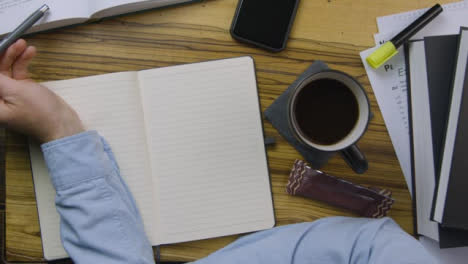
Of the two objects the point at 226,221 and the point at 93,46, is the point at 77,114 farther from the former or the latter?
the point at 226,221

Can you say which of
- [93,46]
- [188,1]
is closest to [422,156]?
[188,1]

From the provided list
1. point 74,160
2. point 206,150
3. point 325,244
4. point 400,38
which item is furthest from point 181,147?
point 400,38

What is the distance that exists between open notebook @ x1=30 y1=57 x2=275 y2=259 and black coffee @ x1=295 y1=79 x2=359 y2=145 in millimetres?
97

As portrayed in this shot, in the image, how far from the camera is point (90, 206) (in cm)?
52

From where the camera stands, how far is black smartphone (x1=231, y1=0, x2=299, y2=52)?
575 millimetres

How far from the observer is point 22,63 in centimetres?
55

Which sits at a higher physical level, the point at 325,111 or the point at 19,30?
the point at 19,30

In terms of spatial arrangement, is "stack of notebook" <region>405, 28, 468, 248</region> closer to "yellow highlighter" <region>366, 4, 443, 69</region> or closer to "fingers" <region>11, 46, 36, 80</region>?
"yellow highlighter" <region>366, 4, 443, 69</region>

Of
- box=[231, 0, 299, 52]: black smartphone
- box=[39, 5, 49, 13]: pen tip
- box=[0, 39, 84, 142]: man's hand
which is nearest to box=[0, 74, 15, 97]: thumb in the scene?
box=[0, 39, 84, 142]: man's hand

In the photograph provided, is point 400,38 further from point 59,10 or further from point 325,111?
point 59,10

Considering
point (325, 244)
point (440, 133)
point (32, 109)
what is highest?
point (32, 109)

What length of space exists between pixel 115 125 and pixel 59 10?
19 centimetres

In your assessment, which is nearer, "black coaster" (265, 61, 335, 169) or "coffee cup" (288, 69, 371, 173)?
"coffee cup" (288, 69, 371, 173)

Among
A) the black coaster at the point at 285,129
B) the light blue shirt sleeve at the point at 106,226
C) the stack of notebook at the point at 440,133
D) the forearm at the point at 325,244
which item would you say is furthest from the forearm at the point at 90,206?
the stack of notebook at the point at 440,133
